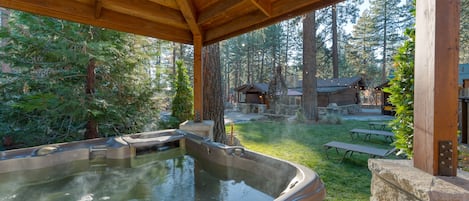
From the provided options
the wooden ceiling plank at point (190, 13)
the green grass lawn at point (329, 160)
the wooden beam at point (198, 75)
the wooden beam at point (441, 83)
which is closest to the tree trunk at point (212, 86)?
the wooden beam at point (198, 75)

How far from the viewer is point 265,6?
2.72 meters

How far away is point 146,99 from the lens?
5.80m

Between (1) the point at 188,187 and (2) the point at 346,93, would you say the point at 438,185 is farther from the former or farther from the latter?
(2) the point at 346,93

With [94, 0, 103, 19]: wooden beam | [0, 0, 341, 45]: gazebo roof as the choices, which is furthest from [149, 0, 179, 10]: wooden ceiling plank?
[94, 0, 103, 19]: wooden beam

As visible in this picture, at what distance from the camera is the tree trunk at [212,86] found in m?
5.16

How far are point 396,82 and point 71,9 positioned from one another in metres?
3.73

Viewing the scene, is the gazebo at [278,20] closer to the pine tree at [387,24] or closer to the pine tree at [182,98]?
the pine tree at [182,98]

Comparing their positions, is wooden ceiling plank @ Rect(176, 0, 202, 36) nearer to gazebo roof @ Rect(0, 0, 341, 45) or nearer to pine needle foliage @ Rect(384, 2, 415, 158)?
gazebo roof @ Rect(0, 0, 341, 45)

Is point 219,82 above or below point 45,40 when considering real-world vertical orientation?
below

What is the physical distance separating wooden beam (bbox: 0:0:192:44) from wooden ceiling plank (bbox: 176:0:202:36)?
42 centimetres

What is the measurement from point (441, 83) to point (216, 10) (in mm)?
2645

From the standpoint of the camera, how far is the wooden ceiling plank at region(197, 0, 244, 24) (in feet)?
9.40

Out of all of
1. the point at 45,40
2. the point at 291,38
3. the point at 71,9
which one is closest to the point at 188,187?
the point at 71,9

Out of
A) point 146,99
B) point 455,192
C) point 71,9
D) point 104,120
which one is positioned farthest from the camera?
point 146,99
